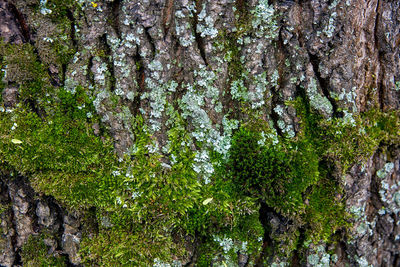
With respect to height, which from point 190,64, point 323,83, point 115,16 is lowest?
point 190,64

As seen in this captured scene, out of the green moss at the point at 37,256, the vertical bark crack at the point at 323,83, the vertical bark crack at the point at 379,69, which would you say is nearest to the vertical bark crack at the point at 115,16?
the vertical bark crack at the point at 323,83

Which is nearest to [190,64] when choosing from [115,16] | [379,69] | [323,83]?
[115,16]

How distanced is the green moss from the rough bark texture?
6cm

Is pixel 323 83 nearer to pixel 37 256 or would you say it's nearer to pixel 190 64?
pixel 190 64

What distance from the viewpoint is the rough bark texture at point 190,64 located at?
179 cm

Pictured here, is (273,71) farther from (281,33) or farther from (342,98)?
(342,98)

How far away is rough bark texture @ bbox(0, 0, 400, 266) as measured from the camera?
1.79m

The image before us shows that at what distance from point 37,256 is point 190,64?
180 cm

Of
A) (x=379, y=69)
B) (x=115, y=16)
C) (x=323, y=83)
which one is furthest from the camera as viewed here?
(x=379, y=69)

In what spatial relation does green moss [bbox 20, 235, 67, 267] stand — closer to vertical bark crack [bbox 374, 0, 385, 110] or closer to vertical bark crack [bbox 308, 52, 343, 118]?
vertical bark crack [bbox 308, 52, 343, 118]

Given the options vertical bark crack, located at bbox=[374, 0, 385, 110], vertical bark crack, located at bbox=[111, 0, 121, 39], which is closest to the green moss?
vertical bark crack, located at bbox=[111, 0, 121, 39]

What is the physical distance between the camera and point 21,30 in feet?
5.95

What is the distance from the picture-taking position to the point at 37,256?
79.2 inches

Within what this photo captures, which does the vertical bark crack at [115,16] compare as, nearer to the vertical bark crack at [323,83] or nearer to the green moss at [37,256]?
the vertical bark crack at [323,83]
